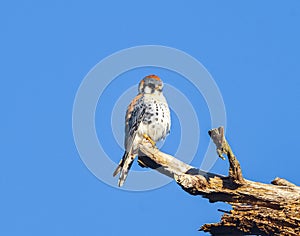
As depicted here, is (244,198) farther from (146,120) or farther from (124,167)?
(146,120)

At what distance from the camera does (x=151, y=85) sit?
13.0 metres

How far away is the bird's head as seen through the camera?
42.7ft

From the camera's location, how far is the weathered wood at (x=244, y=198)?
8453 millimetres

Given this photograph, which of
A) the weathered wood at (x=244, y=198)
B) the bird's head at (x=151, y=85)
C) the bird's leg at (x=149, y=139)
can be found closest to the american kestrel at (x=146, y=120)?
the bird's leg at (x=149, y=139)

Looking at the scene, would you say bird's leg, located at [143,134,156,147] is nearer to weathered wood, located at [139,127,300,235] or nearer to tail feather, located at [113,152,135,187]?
tail feather, located at [113,152,135,187]

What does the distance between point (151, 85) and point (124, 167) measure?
239 centimetres

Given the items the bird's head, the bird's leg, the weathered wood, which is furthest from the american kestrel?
the weathered wood

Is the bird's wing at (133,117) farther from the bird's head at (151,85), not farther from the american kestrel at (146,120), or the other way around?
the bird's head at (151,85)

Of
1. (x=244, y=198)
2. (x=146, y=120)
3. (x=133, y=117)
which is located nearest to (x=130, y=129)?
(x=133, y=117)

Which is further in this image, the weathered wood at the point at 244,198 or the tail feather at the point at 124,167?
the tail feather at the point at 124,167

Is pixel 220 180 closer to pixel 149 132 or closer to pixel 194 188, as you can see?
pixel 194 188

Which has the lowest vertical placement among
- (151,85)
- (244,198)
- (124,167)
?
(244,198)

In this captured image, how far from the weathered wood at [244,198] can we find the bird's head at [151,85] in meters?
4.02

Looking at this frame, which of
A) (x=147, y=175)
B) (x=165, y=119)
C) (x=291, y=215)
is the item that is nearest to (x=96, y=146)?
(x=147, y=175)
